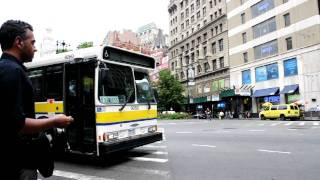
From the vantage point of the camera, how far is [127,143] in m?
9.05

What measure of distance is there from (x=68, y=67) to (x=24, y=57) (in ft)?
22.4

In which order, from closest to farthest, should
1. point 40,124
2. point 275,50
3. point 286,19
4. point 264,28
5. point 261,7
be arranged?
point 40,124, point 286,19, point 275,50, point 264,28, point 261,7

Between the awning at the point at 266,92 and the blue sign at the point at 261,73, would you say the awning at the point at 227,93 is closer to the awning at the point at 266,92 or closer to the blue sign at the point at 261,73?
the awning at the point at 266,92

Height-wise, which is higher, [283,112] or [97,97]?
[97,97]

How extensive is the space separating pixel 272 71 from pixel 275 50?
2.78 meters

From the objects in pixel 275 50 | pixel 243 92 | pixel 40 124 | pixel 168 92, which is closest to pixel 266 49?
pixel 275 50

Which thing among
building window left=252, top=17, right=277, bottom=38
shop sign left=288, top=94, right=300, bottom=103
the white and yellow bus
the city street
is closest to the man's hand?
the city street

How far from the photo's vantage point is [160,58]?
96250mm

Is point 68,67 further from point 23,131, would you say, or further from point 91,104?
point 23,131

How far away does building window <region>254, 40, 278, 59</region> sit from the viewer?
153 ft

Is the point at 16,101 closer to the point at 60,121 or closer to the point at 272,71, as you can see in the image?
the point at 60,121

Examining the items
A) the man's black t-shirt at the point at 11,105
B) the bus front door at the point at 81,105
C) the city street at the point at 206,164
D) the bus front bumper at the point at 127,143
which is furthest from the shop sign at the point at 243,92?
the man's black t-shirt at the point at 11,105

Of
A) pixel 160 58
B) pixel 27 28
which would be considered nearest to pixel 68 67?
pixel 27 28

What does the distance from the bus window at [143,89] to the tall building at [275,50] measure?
34.5 meters
